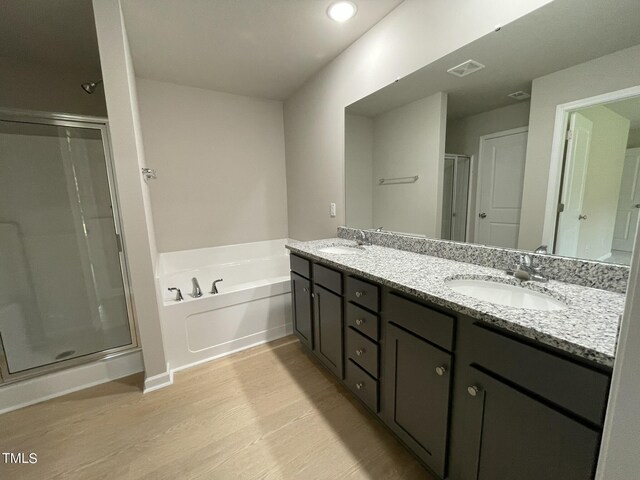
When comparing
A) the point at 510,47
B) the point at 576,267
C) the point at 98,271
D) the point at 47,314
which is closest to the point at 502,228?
the point at 576,267

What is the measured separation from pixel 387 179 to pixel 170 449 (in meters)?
2.04

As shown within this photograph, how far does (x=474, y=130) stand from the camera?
1363mm

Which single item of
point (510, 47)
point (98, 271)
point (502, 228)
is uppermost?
point (510, 47)

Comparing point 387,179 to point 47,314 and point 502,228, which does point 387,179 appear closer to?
point 502,228

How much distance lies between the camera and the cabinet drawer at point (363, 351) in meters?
1.30

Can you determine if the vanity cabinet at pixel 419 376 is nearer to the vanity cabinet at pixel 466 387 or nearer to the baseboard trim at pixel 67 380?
the vanity cabinet at pixel 466 387

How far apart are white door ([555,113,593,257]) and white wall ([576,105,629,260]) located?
1 cm

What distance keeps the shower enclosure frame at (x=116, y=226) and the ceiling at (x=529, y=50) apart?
82.0 inches

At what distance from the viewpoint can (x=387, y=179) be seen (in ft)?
6.30

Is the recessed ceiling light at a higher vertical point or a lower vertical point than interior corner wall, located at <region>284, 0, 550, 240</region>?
higher

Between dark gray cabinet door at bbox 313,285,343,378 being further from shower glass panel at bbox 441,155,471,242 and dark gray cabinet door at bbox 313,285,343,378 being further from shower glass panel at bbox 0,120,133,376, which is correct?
shower glass panel at bbox 0,120,133,376

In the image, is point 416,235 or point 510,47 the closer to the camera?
point 510,47

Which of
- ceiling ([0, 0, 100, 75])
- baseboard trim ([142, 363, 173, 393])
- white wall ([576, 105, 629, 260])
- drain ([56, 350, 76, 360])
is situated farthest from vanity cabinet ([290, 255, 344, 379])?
ceiling ([0, 0, 100, 75])

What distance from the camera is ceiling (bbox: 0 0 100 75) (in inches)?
59.6
